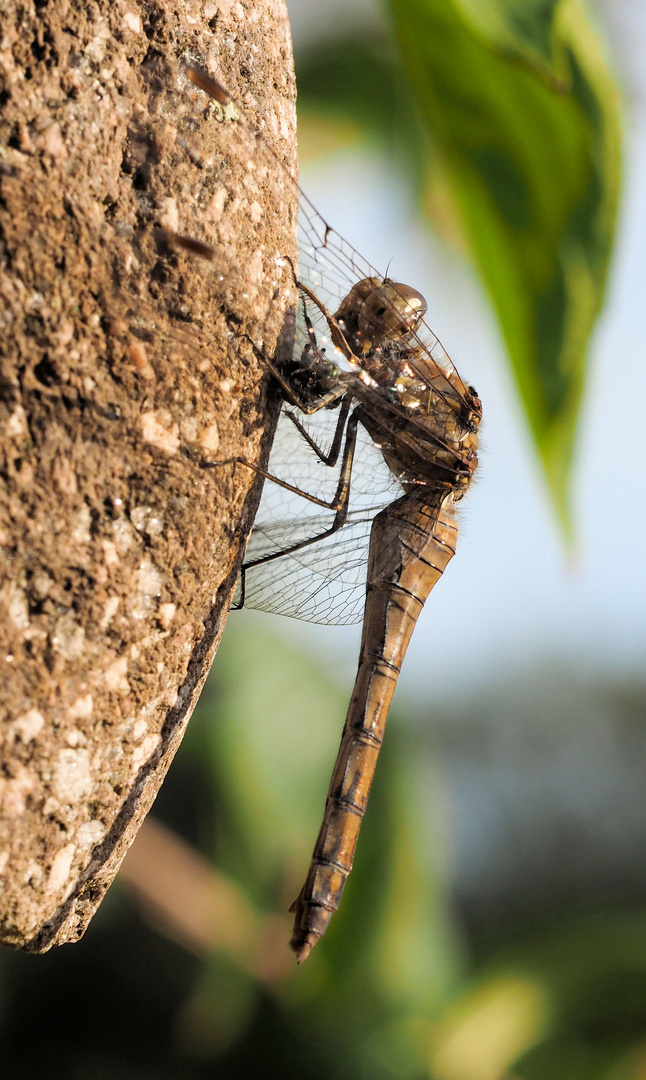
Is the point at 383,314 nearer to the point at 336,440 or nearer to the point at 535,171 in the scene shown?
the point at 336,440

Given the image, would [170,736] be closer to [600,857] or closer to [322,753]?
[322,753]

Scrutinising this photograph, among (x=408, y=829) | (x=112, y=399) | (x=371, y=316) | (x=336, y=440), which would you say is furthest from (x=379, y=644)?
(x=408, y=829)

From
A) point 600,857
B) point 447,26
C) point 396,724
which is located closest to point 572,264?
point 447,26

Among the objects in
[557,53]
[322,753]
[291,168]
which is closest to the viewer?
[291,168]

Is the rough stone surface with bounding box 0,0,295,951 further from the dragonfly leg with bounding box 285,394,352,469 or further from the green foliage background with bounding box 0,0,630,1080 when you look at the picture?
the green foliage background with bounding box 0,0,630,1080

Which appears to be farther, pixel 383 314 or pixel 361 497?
pixel 361 497

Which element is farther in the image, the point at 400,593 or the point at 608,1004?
the point at 608,1004

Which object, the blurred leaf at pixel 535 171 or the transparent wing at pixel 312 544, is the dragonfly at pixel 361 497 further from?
the blurred leaf at pixel 535 171
